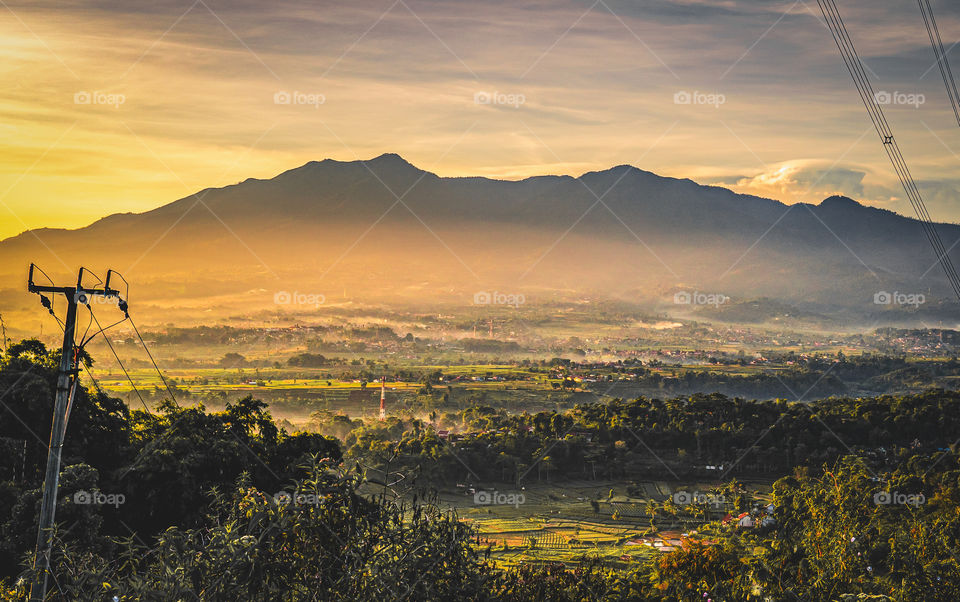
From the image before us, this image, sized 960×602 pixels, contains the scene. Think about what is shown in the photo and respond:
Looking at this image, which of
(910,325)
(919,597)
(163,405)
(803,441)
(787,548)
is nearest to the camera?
(919,597)

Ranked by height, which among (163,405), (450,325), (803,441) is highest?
(450,325)

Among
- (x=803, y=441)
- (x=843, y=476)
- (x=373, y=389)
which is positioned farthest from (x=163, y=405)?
(x=373, y=389)

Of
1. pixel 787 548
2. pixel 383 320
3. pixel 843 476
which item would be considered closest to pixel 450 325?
pixel 383 320

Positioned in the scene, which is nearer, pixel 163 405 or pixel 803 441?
pixel 163 405

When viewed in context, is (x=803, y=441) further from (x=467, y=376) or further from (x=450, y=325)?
(x=450, y=325)

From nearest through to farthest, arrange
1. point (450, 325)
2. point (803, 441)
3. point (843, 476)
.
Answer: point (843, 476) → point (803, 441) → point (450, 325)

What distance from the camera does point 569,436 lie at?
46812 mm

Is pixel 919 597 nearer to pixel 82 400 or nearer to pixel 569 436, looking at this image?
pixel 82 400

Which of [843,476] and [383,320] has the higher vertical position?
[383,320]

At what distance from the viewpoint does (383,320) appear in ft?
535

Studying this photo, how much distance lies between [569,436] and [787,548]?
32502 millimetres

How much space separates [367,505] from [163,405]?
12553 millimetres

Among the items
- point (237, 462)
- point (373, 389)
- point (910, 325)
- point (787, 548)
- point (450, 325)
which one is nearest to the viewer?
point (787, 548)

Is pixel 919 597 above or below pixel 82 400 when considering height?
below
